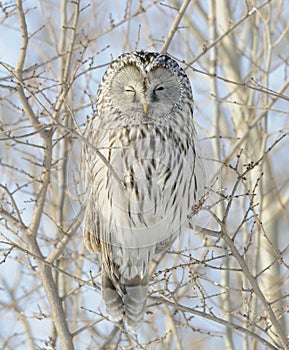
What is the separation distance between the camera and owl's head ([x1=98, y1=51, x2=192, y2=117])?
3943 mm

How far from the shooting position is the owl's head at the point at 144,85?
394cm

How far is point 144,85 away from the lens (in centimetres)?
393

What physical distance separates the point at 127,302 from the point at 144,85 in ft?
3.93

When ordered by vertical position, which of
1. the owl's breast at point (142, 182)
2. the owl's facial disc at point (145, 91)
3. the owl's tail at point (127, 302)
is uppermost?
the owl's facial disc at point (145, 91)

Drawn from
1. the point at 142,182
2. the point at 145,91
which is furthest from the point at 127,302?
the point at 145,91

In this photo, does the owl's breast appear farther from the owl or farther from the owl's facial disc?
the owl's facial disc

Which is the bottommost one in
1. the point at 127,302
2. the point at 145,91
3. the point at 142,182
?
the point at 127,302

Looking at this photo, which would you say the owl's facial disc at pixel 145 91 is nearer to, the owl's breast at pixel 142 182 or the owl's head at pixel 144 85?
the owl's head at pixel 144 85

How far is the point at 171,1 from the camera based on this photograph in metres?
6.74

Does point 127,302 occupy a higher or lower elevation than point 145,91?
lower

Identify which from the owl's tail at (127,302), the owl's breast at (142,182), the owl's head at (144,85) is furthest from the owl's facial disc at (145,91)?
the owl's tail at (127,302)

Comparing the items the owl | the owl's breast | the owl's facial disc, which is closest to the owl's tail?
the owl

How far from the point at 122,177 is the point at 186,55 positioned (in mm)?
2232

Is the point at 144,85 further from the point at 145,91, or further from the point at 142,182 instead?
the point at 142,182
